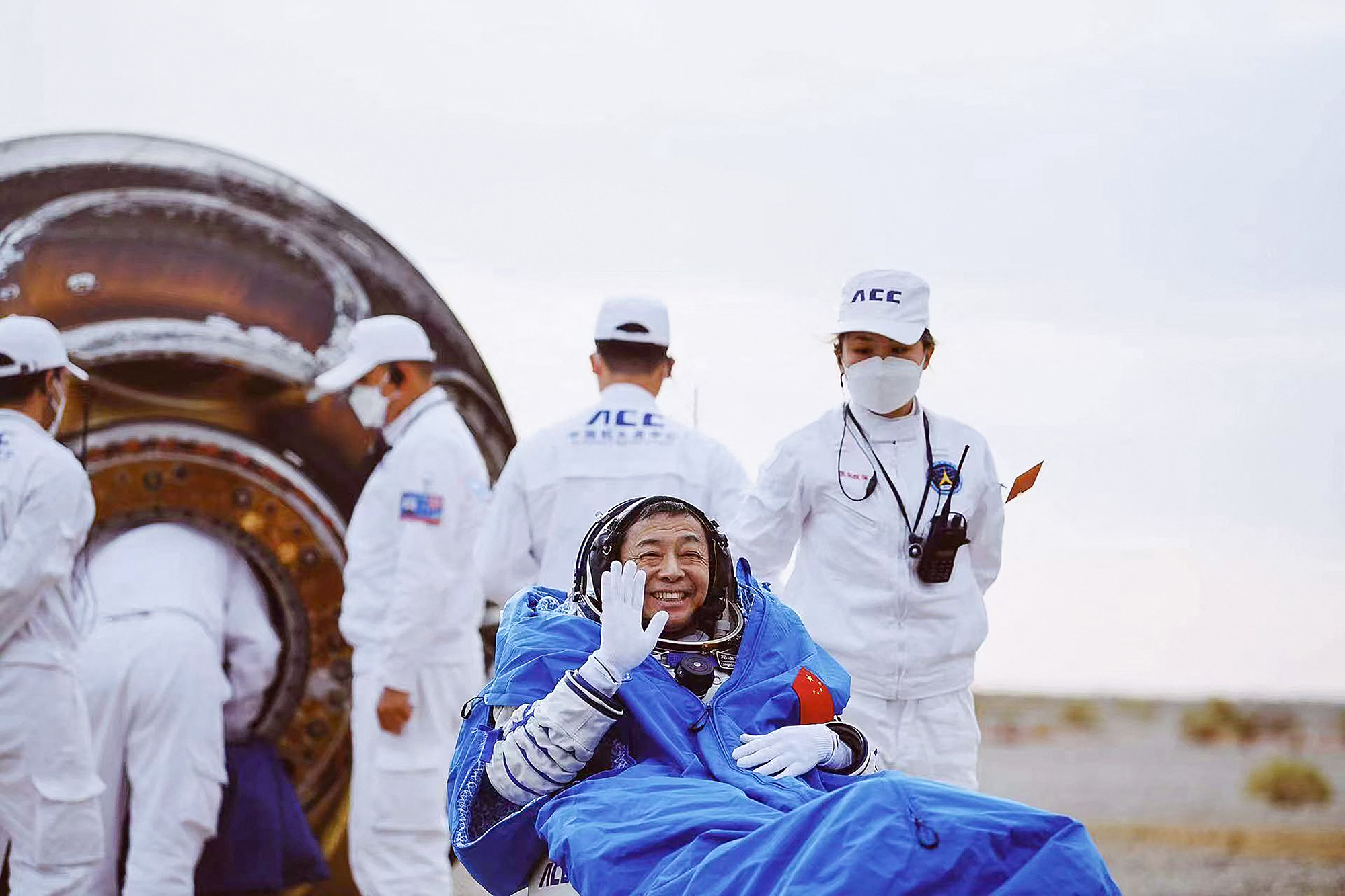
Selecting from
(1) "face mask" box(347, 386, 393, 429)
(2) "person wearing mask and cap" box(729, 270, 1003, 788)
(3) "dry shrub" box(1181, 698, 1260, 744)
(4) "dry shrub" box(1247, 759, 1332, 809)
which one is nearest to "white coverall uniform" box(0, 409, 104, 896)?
(1) "face mask" box(347, 386, 393, 429)

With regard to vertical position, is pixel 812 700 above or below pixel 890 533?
below

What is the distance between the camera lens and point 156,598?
6.13 meters

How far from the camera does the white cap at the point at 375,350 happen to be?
626cm

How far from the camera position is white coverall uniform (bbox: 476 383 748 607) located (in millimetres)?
5730

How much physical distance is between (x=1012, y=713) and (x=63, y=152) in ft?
105

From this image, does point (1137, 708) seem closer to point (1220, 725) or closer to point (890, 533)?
point (1220, 725)

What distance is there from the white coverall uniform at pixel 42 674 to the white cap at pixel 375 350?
3.75 feet

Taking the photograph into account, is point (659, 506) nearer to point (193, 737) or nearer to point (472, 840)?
point (472, 840)

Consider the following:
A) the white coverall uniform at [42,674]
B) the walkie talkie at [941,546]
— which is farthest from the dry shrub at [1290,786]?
the white coverall uniform at [42,674]

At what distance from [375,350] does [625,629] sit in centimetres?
308

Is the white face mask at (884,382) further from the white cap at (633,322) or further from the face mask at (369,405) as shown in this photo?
the face mask at (369,405)

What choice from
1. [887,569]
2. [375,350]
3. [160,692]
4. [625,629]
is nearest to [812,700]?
[625,629]

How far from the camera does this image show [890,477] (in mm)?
4988

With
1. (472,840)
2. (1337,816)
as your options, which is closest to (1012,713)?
(1337,816)
